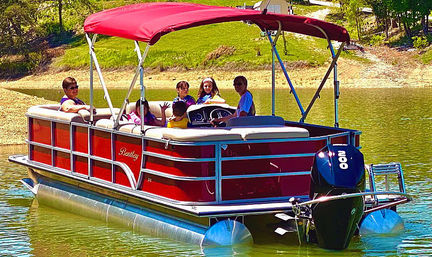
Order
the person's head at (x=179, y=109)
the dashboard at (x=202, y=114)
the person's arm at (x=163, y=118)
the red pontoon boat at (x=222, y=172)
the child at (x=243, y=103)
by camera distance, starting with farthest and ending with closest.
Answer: the person's arm at (x=163, y=118)
the child at (x=243, y=103)
the dashboard at (x=202, y=114)
the person's head at (x=179, y=109)
the red pontoon boat at (x=222, y=172)

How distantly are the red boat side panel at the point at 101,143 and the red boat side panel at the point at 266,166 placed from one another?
2.10 metres

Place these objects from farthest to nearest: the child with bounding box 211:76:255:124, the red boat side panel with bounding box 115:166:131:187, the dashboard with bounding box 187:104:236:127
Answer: the child with bounding box 211:76:255:124 < the dashboard with bounding box 187:104:236:127 < the red boat side panel with bounding box 115:166:131:187

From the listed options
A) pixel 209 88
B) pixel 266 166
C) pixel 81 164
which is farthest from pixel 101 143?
pixel 266 166

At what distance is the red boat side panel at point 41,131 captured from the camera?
13.6 metres

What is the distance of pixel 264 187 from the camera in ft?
36.0

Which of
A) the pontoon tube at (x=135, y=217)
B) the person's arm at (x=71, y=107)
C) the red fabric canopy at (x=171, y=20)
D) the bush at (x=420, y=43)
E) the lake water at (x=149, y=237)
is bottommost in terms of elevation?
the lake water at (x=149, y=237)

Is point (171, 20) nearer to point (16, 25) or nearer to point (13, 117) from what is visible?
point (13, 117)

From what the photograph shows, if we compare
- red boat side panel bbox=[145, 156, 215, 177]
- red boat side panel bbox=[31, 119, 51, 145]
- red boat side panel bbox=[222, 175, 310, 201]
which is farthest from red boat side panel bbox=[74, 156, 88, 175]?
red boat side panel bbox=[222, 175, 310, 201]

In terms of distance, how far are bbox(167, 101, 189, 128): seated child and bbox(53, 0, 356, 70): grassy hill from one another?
38375mm

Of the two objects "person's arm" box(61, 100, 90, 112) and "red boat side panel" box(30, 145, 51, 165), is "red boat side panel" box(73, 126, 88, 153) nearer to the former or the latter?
"person's arm" box(61, 100, 90, 112)

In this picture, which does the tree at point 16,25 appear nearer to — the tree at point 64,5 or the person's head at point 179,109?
the tree at point 64,5

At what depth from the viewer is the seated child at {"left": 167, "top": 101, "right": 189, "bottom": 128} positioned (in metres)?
11.7

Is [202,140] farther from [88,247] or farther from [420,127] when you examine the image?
[420,127]

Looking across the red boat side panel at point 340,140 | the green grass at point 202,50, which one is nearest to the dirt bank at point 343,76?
the green grass at point 202,50
